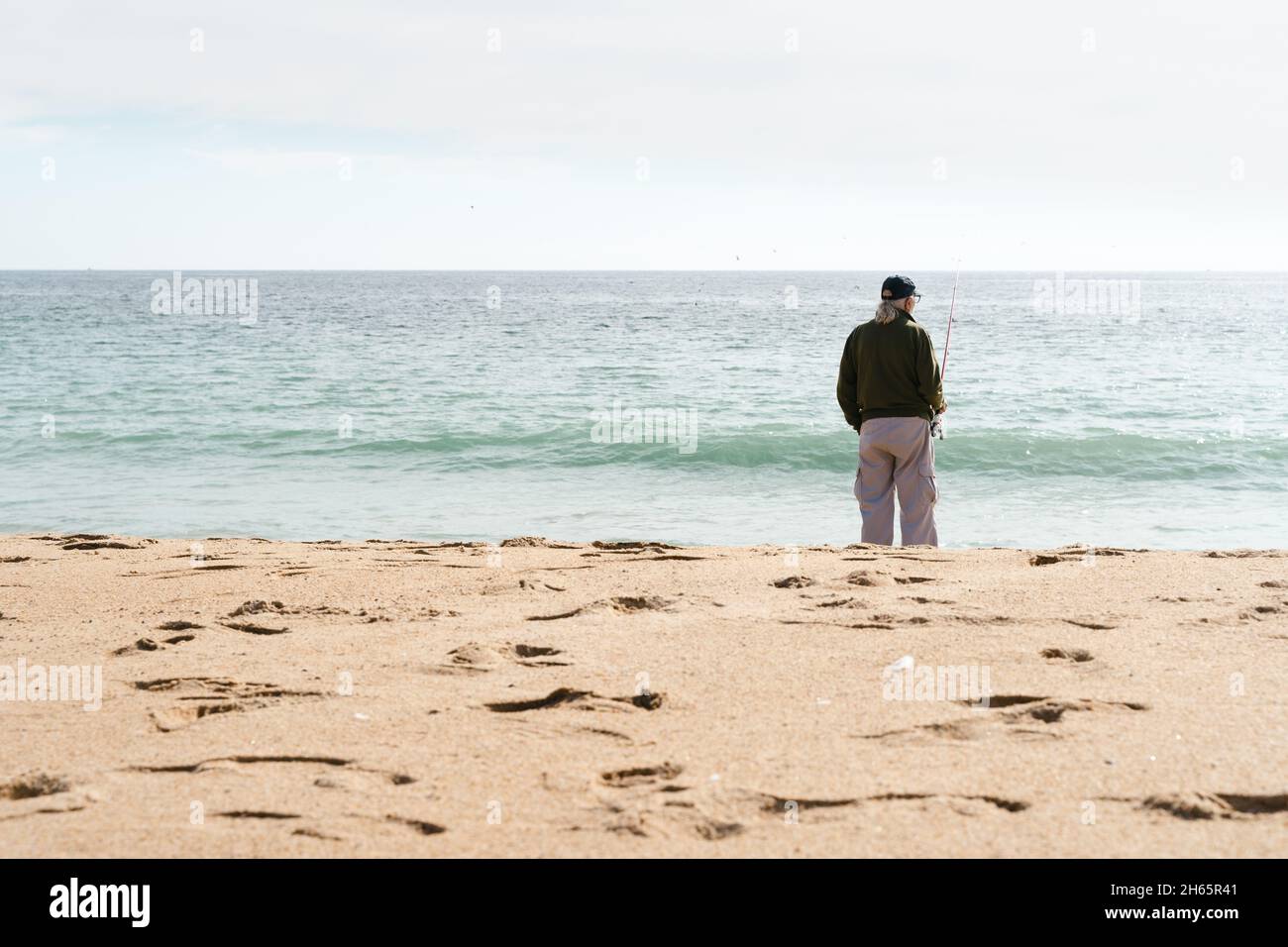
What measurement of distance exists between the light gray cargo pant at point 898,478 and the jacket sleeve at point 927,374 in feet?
0.54

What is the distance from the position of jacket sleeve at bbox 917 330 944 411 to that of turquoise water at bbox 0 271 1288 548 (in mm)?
3097

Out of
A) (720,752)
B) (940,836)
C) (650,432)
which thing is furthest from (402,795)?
(650,432)

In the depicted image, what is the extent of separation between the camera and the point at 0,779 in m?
3.34

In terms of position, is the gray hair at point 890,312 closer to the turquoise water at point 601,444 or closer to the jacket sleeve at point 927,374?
the jacket sleeve at point 927,374

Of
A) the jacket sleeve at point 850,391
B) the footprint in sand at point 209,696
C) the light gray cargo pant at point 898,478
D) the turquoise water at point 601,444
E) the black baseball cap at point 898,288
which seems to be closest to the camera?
the footprint in sand at point 209,696

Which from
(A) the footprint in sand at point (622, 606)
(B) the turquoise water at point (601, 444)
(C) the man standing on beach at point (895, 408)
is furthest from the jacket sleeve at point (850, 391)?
(B) the turquoise water at point (601, 444)

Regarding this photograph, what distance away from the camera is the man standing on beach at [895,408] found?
693cm

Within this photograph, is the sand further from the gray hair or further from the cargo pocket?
the gray hair

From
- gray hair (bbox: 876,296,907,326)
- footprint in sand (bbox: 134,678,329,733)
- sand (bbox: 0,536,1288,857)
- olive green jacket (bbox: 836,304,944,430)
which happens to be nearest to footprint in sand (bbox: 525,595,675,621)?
sand (bbox: 0,536,1288,857)

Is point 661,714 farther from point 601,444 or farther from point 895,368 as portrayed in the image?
point 601,444

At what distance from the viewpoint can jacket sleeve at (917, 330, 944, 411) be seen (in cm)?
689
